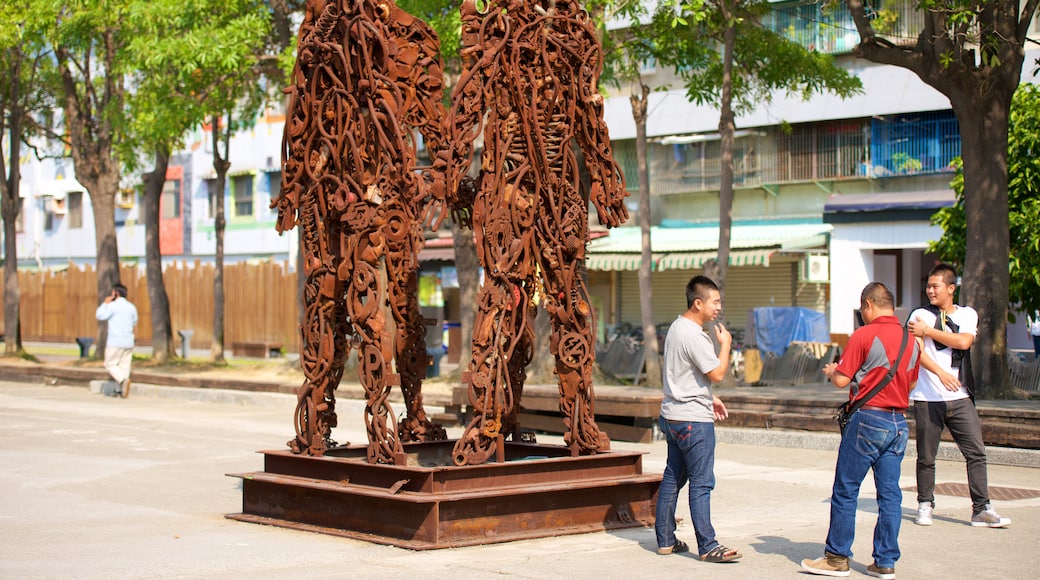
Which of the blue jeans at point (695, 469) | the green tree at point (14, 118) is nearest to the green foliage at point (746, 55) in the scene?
the blue jeans at point (695, 469)

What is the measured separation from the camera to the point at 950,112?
109ft

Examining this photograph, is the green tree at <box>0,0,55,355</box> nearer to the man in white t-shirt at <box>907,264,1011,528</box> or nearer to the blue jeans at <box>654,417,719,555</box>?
the man in white t-shirt at <box>907,264,1011,528</box>

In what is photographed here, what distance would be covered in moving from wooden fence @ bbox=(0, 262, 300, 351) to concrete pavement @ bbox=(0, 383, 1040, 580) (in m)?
24.9

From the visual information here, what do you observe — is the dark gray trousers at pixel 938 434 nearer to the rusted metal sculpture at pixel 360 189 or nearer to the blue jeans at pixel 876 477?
the blue jeans at pixel 876 477

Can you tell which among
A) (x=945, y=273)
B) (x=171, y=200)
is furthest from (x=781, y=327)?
(x=171, y=200)

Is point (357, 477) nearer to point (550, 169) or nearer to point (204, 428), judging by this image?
point (550, 169)

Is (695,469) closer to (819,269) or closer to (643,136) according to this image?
(643,136)

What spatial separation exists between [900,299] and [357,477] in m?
28.6

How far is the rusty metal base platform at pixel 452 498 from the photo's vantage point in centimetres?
902

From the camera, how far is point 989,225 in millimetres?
17141

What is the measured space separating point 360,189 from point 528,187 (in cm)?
125

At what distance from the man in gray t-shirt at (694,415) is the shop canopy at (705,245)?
2505 cm

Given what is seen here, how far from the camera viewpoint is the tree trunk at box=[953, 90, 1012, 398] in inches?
674

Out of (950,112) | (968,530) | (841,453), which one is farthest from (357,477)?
(950,112)
